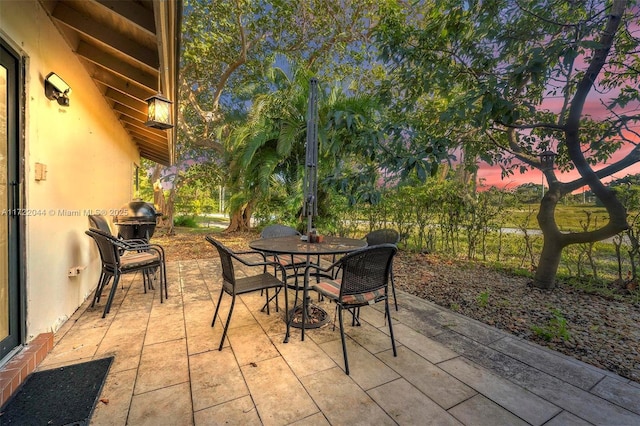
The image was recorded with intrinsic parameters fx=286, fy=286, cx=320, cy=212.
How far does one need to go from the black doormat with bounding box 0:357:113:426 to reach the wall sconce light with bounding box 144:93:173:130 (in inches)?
97.5

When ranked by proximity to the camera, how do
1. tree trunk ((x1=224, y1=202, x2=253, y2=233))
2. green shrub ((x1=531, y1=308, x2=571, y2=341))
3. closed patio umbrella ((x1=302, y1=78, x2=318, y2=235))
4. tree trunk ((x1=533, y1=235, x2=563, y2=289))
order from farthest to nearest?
1. tree trunk ((x1=224, y1=202, x2=253, y2=233))
2. tree trunk ((x1=533, y1=235, x2=563, y2=289))
3. closed patio umbrella ((x1=302, y1=78, x2=318, y2=235))
4. green shrub ((x1=531, y1=308, x2=571, y2=341))

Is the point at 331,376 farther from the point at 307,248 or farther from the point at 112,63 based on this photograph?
the point at 112,63

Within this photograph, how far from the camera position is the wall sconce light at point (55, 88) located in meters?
2.31

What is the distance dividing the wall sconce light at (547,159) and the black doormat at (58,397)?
5.63 m

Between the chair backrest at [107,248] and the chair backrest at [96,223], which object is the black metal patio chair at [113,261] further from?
the chair backrest at [96,223]

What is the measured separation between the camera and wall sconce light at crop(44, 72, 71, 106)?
2314 millimetres

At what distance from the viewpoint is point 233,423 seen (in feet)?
5.11

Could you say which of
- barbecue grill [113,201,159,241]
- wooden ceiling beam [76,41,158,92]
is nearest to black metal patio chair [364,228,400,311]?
wooden ceiling beam [76,41,158,92]

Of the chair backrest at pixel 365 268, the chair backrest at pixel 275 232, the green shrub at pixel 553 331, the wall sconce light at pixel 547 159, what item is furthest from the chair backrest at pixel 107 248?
the wall sconce light at pixel 547 159

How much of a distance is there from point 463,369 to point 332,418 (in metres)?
1.08

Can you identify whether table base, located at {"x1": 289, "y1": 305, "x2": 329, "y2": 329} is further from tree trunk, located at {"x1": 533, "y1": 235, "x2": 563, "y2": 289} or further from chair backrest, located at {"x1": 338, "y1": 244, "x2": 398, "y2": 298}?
tree trunk, located at {"x1": 533, "y1": 235, "x2": 563, "y2": 289}

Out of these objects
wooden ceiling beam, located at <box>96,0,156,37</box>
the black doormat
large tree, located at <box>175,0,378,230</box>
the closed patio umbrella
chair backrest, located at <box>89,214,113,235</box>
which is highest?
large tree, located at <box>175,0,378,230</box>

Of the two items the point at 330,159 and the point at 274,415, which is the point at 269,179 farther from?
the point at 274,415

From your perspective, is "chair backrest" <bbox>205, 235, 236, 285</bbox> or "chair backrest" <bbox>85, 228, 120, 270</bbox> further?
"chair backrest" <bbox>85, 228, 120, 270</bbox>
